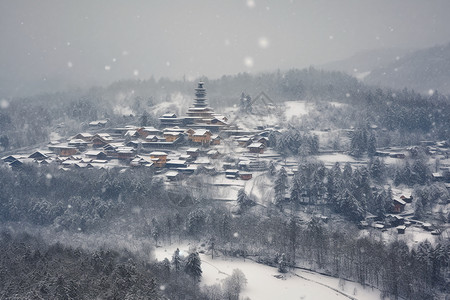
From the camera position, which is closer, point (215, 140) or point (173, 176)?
point (173, 176)

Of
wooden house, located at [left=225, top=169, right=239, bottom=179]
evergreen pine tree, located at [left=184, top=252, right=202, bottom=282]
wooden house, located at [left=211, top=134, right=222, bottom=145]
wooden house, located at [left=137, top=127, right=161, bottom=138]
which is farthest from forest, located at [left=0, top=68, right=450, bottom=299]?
wooden house, located at [left=211, top=134, right=222, bottom=145]

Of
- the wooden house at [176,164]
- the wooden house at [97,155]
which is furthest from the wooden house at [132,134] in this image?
the wooden house at [176,164]

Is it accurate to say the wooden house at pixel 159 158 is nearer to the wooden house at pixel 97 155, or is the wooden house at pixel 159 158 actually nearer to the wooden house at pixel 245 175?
the wooden house at pixel 97 155

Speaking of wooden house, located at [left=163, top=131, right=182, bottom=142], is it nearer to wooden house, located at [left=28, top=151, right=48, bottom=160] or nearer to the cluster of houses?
the cluster of houses

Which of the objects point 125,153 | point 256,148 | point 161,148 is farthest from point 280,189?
point 125,153

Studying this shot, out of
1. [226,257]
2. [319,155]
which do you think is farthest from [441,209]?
[226,257]

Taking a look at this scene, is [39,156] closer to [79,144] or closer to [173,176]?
[79,144]
